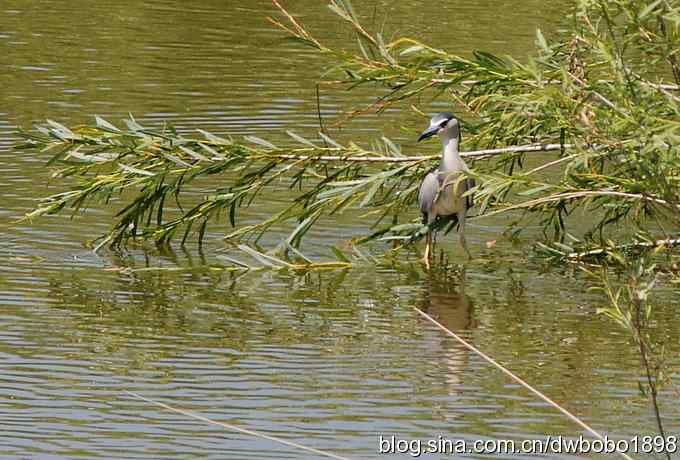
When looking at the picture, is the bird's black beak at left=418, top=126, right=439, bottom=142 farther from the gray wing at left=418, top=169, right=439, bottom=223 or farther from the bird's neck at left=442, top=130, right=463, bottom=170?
the gray wing at left=418, top=169, right=439, bottom=223

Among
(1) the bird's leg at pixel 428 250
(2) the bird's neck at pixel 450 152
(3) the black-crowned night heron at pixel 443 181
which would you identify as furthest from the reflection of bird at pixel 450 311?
(2) the bird's neck at pixel 450 152

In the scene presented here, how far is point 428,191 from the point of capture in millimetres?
11281

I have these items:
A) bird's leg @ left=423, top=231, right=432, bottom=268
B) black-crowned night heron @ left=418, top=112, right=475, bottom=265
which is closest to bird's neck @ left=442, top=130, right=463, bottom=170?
black-crowned night heron @ left=418, top=112, right=475, bottom=265

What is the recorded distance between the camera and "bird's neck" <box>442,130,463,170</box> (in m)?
11.2

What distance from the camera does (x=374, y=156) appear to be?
10938 mm

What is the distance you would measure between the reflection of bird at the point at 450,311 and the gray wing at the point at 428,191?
1.70 feet

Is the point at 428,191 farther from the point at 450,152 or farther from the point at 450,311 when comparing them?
the point at 450,311

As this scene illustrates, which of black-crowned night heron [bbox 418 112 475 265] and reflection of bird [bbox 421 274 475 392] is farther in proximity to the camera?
black-crowned night heron [bbox 418 112 475 265]

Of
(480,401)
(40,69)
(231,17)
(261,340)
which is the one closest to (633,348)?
(480,401)

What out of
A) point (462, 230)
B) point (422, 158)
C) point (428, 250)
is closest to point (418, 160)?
point (422, 158)

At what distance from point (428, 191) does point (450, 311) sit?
1268mm

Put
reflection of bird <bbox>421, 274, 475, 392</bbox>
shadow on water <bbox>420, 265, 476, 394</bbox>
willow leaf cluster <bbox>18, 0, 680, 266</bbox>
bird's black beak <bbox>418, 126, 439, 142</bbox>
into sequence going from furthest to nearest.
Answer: bird's black beak <bbox>418, 126, 439, 142</bbox>, willow leaf cluster <bbox>18, 0, 680, 266</bbox>, reflection of bird <bbox>421, 274, 475, 392</bbox>, shadow on water <bbox>420, 265, 476, 394</bbox>

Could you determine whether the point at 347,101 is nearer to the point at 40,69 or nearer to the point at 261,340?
the point at 40,69

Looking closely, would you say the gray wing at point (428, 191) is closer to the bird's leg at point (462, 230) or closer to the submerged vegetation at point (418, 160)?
the submerged vegetation at point (418, 160)
